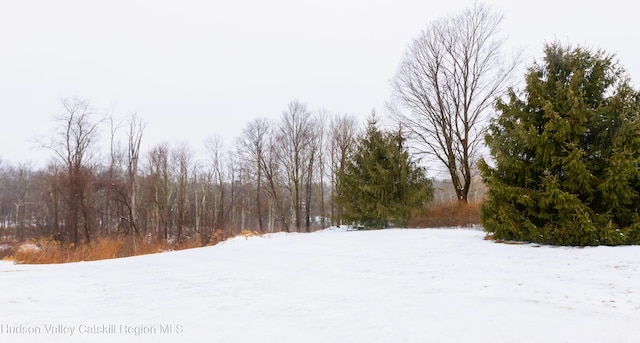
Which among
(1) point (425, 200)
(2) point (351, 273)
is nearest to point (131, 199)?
(1) point (425, 200)

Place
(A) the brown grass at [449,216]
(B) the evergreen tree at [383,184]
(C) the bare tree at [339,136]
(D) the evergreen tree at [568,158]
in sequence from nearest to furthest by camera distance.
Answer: (D) the evergreen tree at [568,158]
(A) the brown grass at [449,216]
(B) the evergreen tree at [383,184]
(C) the bare tree at [339,136]

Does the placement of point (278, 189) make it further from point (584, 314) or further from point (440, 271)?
point (584, 314)

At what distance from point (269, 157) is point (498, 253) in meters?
26.6

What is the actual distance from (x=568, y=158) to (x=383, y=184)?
9.13 meters

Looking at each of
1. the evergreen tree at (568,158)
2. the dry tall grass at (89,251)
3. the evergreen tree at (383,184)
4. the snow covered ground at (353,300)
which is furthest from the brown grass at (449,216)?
→ the dry tall grass at (89,251)

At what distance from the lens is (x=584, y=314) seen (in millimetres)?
3695

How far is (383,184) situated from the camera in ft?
53.8

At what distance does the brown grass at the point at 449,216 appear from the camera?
1488cm

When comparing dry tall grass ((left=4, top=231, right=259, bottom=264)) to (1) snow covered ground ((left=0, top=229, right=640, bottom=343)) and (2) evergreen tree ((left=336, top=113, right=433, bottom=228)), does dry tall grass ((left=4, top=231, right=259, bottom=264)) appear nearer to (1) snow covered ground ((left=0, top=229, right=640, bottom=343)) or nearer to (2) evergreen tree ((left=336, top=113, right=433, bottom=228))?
(1) snow covered ground ((left=0, top=229, right=640, bottom=343))

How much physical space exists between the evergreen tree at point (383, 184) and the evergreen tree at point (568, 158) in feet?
21.9

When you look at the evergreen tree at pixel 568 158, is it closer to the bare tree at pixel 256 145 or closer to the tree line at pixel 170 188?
the tree line at pixel 170 188

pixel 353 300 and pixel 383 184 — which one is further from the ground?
pixel 383 184

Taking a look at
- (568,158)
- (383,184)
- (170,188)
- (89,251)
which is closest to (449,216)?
(383,184)

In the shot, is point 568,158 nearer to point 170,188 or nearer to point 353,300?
point 353,300
